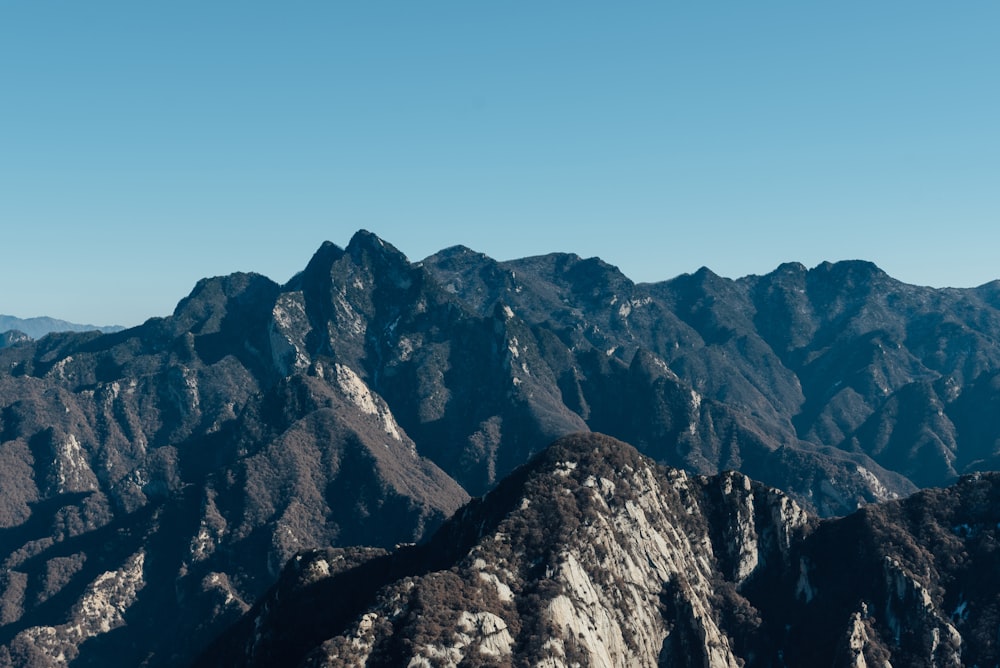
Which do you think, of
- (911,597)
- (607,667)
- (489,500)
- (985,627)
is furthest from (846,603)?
(489,500)

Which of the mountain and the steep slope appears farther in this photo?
the mountain

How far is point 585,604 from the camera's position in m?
172

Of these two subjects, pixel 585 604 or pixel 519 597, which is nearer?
pixel 519 597

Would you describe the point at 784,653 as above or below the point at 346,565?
below

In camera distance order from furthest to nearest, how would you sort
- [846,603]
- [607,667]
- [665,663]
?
[846,603] → [665,663] → [607,667]

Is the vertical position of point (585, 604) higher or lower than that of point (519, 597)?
lower

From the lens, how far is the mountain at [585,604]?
6206 inches

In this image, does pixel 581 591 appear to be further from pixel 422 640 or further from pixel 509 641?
pixel 422 640

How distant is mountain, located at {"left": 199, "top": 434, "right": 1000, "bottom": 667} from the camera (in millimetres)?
157625

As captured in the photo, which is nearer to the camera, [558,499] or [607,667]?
[607,667]

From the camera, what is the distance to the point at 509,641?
518 ft

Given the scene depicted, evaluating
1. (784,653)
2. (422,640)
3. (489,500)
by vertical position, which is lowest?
(784,653)

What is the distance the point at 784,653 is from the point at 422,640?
81.6 metres

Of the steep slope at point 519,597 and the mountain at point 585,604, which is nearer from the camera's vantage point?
the steep slope at point 519,597
